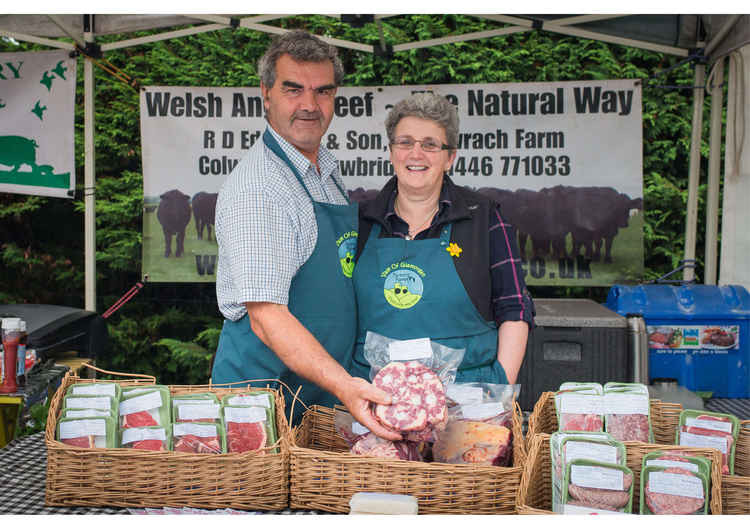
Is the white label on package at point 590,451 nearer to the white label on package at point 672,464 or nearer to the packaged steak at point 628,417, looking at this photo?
the white label on package at point 672,464

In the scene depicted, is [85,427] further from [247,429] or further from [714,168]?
[714,168]

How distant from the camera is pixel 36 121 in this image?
13.0ft

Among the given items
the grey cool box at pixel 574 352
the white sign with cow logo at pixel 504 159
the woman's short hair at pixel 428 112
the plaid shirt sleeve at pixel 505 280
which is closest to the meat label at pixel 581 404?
the plaid shirt sleeve at pixel 505 280

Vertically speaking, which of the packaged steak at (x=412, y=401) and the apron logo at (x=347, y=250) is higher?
the apron logo at (x=347, y=250)

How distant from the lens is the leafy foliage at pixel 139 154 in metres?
5.04

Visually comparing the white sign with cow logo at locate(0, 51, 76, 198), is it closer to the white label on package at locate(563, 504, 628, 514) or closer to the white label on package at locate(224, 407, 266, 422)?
the white label on package at locate(224, 407, 266, 422)

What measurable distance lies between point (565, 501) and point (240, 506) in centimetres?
70

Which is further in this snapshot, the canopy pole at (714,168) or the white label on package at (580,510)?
the canopy pole at (714,168)

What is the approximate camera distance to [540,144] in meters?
4.04

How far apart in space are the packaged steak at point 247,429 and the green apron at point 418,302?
49cm

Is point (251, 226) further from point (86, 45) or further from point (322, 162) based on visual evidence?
point (86, 45)

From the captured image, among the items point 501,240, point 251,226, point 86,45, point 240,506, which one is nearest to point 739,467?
point 501,240

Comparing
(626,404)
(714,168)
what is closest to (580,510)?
(626,404)

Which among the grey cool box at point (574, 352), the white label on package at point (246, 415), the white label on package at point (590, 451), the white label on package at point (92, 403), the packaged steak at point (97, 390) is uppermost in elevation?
the packaged steak at point (97, 390)
